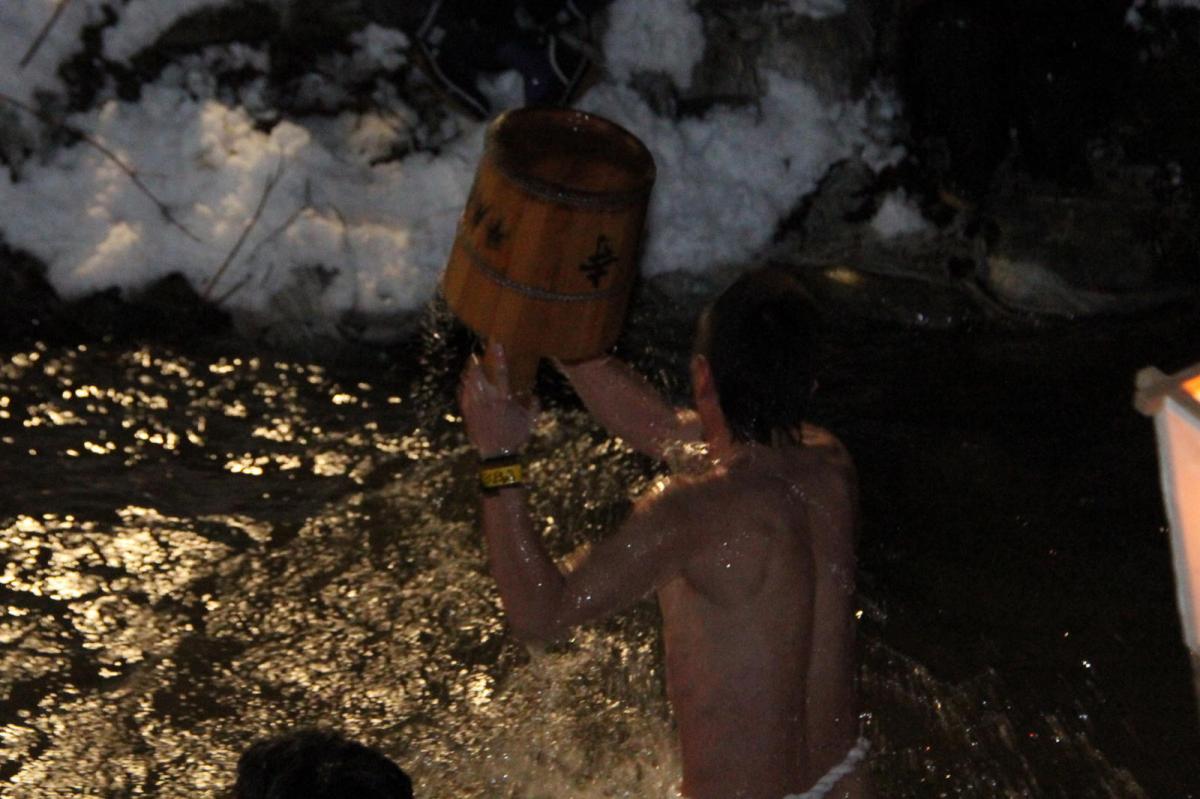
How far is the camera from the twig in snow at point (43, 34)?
621 centimetres

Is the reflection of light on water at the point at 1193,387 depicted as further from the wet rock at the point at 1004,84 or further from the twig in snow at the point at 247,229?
the wet rock at the point at 1004,84

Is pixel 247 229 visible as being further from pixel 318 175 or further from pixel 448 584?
pixel 448 584

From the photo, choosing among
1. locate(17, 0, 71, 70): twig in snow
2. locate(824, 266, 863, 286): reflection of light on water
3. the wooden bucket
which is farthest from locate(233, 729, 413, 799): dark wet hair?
locate(17, 0, 71, 70): twig in snow

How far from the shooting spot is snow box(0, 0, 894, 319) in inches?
235

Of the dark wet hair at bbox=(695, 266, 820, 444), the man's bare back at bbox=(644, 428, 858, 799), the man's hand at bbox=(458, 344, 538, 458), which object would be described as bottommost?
the man's bare back at bbox=(644, 428, 858, 799)

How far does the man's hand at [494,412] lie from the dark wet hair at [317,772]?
2.04 feet

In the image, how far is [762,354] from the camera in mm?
2584

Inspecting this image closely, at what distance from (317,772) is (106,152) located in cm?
490

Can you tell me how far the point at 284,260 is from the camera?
6.02 meters

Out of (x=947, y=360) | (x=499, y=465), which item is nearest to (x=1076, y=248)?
(x=947, y=360)

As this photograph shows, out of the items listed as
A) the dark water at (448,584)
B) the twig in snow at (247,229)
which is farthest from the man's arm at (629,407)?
the twig in snow at (247,229)

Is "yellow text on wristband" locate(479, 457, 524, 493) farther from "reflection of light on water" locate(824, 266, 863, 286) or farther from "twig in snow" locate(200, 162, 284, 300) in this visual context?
"reflection of light on water" locate(824, 266, 863, 286)

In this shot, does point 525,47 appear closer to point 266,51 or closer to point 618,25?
point 618,25

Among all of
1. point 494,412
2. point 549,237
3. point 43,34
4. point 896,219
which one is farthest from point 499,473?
point 43,34
